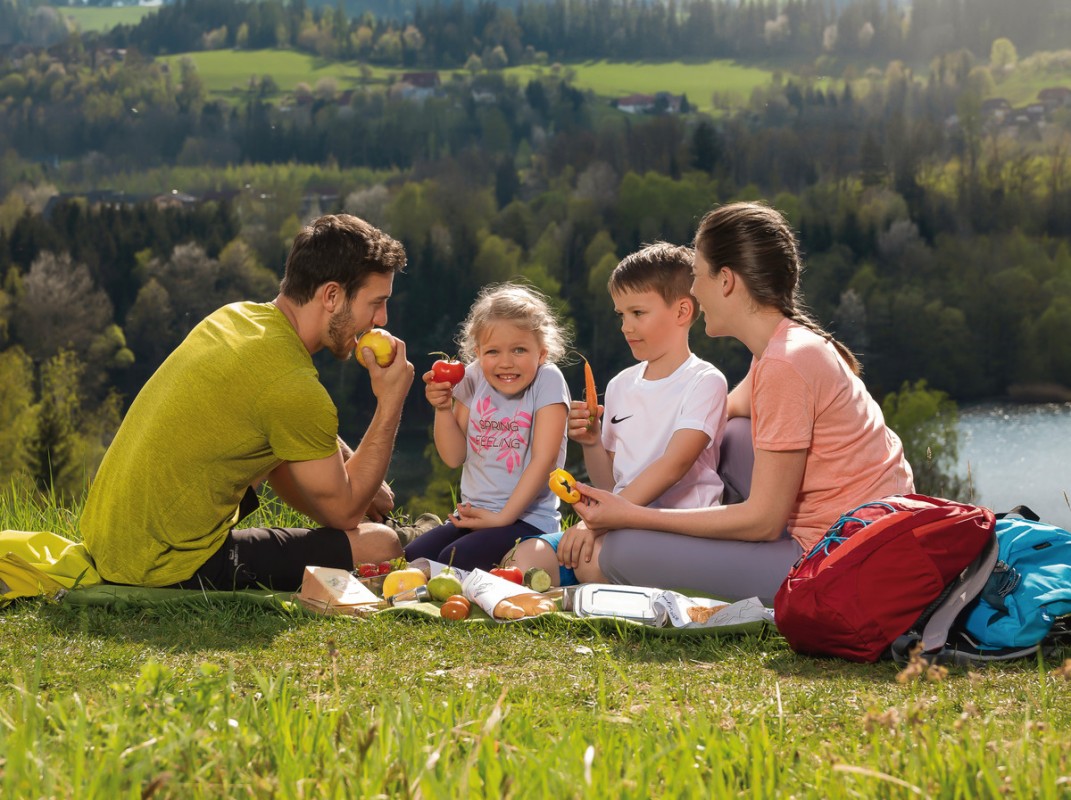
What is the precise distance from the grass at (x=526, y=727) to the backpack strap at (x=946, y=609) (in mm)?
107

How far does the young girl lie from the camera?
5.62 meters

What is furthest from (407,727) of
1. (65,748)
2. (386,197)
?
(386,197)

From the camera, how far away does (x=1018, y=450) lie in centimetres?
6688

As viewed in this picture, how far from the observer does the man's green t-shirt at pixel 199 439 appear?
15.5ft

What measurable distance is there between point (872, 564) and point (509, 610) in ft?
4.64

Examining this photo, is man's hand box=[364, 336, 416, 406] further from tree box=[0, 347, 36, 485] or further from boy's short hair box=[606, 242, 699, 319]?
tree box=[0, 347, 36, 485]

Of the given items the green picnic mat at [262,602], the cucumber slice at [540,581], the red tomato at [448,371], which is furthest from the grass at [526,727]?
the red tomato at [448,371]

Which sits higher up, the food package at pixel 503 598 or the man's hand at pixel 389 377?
the man's hand at pixel 389 377

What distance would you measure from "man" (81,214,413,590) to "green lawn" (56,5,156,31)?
125941 mm

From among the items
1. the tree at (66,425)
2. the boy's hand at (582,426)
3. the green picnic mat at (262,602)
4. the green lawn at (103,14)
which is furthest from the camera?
the green lawn at (103,14)

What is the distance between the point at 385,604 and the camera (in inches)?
189

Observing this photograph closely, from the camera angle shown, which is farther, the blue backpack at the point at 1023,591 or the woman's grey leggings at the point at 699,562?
the woman's grey leggings at the point at 699,562

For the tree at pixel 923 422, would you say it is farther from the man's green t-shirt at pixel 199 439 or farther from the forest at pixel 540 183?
the man's green t-shirt at pixel 199 439

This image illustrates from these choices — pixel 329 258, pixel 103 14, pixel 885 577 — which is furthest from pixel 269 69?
pixel 885 577
